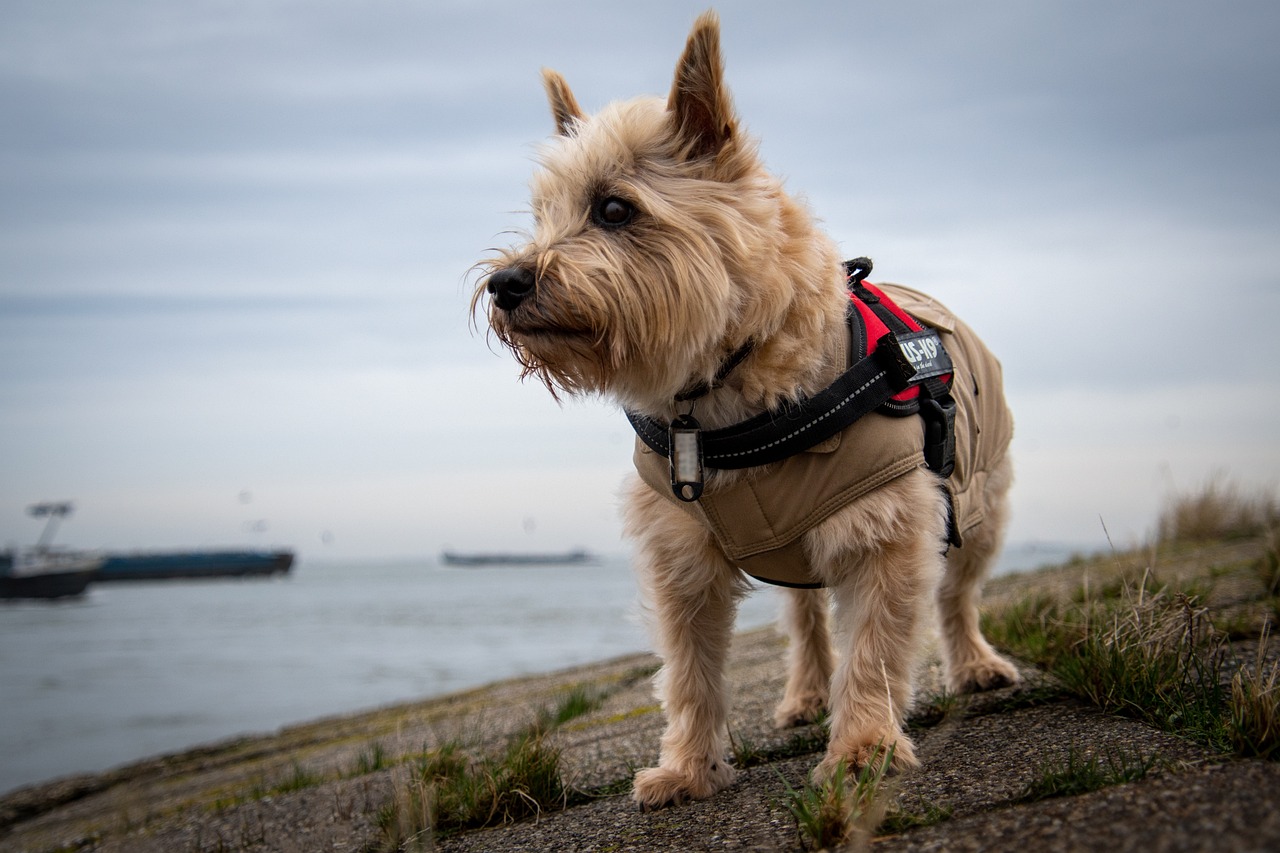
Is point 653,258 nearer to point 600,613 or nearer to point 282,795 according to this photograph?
point 282,795

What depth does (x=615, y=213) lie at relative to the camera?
2.89m

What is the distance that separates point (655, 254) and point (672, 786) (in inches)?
66.1

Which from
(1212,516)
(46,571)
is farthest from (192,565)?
(1212,516)

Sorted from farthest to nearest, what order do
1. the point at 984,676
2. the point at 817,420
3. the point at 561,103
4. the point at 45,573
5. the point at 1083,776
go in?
1. the point at 45,573
2. the point at 984,676
3. the point at 561,103
4. the point at 817,420
5. the point at 1083,776

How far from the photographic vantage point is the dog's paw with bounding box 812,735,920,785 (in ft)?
8.35

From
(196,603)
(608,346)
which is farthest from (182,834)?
(196,603)

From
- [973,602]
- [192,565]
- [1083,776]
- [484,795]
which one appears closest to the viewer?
[1083,776]

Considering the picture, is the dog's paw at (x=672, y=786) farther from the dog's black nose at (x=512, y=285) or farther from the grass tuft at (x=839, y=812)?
the dog's black nose at (x=512, y=285)

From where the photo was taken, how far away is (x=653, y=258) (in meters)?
2.79

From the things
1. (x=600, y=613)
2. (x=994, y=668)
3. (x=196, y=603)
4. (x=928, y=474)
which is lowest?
(x=196, y=603)

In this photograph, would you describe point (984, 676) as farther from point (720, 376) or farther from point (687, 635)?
point (720, 376)

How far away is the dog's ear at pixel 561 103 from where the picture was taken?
11.3ft

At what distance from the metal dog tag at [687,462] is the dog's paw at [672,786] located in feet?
2.98

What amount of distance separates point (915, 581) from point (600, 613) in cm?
2576
